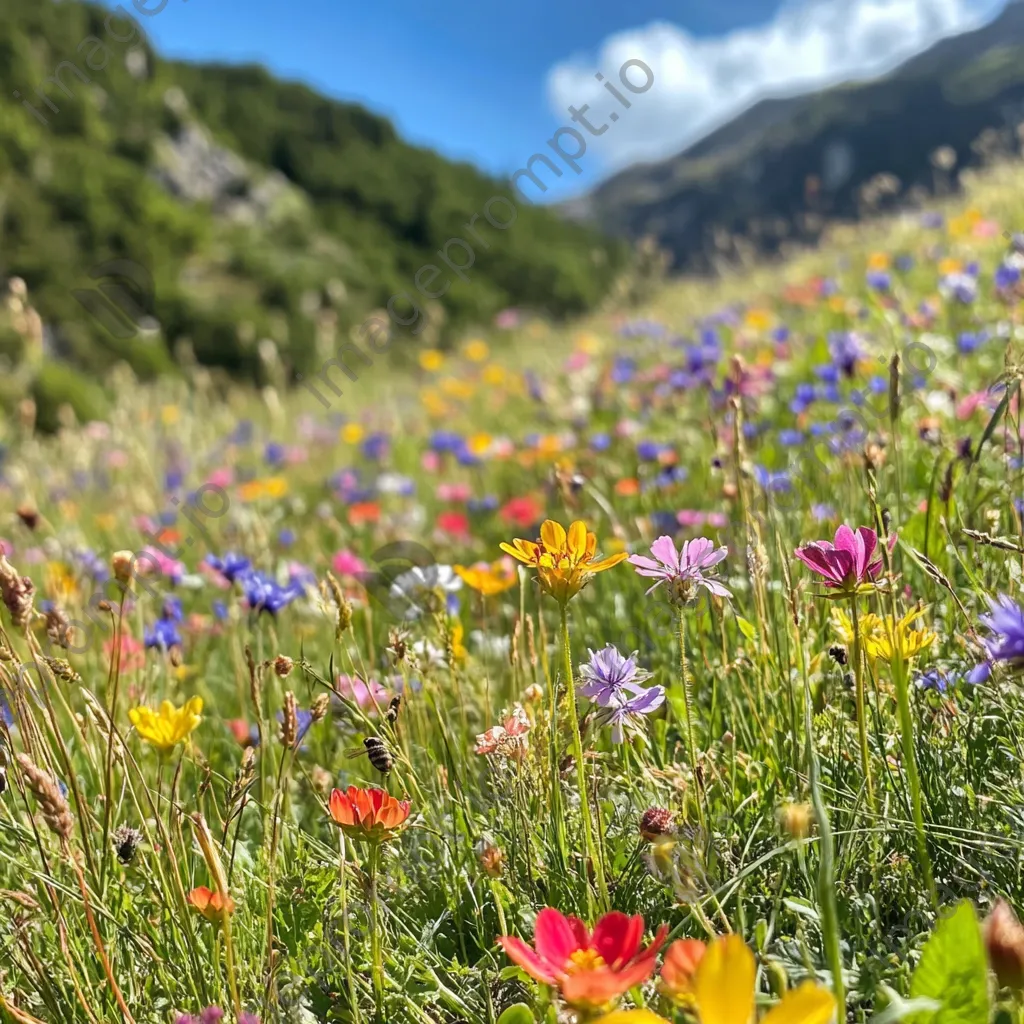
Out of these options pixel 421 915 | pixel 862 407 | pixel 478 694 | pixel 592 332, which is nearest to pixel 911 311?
pixel 862 407

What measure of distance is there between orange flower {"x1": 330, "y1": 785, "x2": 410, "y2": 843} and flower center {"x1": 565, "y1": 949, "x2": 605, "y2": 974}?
0.71 ft

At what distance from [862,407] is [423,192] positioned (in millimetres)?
19293

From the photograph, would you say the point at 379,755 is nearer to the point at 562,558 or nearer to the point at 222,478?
the point at 562,558

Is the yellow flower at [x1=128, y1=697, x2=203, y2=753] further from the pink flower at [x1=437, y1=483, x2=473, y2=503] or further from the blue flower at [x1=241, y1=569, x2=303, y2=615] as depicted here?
the pink flower at [x1=437, y1=483, x2=473, y2=503]

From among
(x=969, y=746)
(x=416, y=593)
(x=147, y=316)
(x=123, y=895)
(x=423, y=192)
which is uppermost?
(x=423, y=192)

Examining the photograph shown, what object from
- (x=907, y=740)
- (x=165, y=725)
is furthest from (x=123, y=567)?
(x=907, y=740)

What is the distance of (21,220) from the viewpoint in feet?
37.6

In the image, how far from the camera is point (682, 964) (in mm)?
654

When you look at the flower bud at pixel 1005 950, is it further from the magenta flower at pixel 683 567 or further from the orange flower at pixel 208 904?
the orange flower at pixel 208 904

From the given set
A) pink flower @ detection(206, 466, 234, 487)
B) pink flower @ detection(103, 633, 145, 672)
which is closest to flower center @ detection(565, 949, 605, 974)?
pink flower @ detection(103, 633, 145, 672)

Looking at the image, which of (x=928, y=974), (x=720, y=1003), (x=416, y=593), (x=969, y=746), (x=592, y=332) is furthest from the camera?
(x=592, y=332)

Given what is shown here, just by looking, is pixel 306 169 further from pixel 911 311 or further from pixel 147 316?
pixel 911 311

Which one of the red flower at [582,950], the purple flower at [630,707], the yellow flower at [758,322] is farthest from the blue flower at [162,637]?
the yellow flower at [758,322]

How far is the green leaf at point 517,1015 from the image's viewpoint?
84cm
